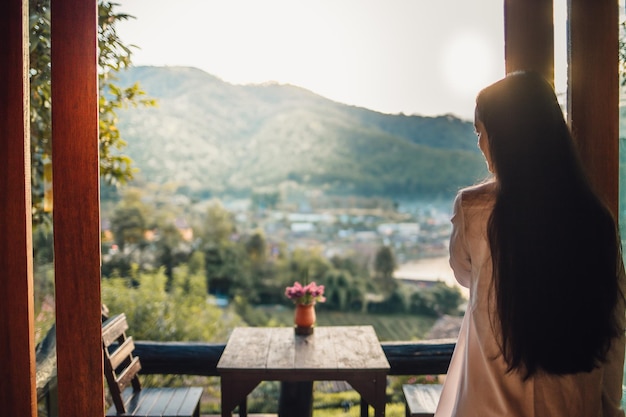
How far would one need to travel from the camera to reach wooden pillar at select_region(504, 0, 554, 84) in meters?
1.81

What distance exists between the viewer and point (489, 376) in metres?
1.57

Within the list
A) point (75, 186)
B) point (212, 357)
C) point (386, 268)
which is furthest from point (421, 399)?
point (386, 268)

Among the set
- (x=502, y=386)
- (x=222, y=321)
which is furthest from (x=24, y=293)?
(x=222, y=321)

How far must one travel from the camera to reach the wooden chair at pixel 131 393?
2.63 meters

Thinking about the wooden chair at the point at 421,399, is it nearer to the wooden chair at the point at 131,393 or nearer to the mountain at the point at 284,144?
the wooden chair at the point at 131,393

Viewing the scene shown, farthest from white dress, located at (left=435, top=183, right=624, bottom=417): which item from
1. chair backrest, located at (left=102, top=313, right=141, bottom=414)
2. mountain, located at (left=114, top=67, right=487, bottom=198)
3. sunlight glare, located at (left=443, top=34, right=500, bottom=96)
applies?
mountain, located at (left=114, top=67, right=487, bottom=198)

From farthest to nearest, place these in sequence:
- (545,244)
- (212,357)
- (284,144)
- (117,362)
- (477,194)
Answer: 1. (284,144)
2. (212,357)
3. (117,362)
4. (477,194)
5. (545,244)

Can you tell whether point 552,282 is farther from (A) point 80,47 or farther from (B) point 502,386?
(A) point 80,47

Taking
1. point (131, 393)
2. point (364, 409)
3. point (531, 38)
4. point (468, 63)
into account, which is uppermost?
point (468, 63)

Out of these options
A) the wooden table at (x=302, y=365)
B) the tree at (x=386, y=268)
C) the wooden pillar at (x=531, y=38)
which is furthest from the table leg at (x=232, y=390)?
the tree at (x=386, y=268)

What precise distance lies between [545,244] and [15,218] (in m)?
1.73

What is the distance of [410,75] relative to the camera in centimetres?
535

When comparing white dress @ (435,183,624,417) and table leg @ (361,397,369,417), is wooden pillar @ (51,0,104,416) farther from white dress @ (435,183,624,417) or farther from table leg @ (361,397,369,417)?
table leg @ (361,397,369,417)

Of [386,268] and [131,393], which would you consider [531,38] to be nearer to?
[131,393]
